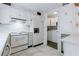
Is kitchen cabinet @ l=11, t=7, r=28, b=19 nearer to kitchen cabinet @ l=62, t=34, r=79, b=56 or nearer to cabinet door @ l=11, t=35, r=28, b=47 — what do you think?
cabinet door @ l=11, t=35, r=28, b=47

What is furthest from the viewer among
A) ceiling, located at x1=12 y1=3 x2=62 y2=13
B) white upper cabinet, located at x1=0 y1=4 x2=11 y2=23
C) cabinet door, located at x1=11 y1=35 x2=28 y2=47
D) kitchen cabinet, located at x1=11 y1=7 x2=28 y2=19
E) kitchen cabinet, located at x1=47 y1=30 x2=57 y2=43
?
kitchen cabinet, located at x1=47 y1=30 x2=57 y2=43

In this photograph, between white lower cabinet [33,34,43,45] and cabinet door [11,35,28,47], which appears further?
white lower cabinet [33,34,43,45]

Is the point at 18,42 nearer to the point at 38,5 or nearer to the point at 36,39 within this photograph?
the point at 36,39

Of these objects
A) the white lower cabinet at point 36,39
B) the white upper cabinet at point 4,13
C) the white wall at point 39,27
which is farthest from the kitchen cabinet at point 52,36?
the white upper cabinet at point 4,13

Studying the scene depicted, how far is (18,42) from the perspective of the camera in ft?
11.9

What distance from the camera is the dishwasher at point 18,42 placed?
3.36 metres

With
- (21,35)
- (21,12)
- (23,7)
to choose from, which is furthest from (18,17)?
(21,35)

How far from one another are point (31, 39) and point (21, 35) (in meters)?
0.82

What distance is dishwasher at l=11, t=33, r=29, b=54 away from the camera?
3359mm

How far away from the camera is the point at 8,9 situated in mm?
3346

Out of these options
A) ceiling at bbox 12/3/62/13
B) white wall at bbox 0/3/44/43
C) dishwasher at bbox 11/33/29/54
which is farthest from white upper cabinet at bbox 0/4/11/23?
dishwasher at bbox 11/33/29/54

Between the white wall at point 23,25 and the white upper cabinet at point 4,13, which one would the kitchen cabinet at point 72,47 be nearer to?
the white upper cabinet at point 4,13

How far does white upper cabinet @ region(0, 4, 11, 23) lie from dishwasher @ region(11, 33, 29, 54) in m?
0.64

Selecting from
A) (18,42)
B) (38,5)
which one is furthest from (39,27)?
(18,42)
